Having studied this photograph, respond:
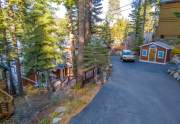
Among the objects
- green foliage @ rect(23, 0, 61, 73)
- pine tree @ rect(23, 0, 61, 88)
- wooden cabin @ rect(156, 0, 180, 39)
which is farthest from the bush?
green foliage @ rect(23, 0, 61, 73)

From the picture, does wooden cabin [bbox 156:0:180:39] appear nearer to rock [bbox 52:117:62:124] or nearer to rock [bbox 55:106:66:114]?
rock [bbox 55:106:66:114]

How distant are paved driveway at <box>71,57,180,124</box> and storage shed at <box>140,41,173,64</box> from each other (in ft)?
21.6

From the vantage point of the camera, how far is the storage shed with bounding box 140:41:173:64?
872 inches

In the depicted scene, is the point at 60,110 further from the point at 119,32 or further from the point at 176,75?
the point at 119,32

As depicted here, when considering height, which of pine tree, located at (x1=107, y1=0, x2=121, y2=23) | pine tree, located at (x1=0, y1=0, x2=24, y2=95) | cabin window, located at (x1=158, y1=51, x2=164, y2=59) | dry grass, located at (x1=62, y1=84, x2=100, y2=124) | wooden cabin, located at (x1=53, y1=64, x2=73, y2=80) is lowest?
wooden cabin, located at (x1=53, y1=64, x2=73, y2=80)

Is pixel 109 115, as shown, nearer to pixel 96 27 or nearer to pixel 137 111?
pixel 137 111

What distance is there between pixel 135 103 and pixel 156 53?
1410 cm

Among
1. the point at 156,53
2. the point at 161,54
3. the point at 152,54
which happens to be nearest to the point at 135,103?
the point at 161,54

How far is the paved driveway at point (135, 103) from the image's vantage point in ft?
27.2

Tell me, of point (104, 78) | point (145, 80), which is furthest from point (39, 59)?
point (145, 80)

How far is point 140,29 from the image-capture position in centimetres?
3095

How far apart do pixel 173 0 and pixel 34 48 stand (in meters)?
20.0

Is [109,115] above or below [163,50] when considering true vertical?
below

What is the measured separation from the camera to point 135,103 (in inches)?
401
